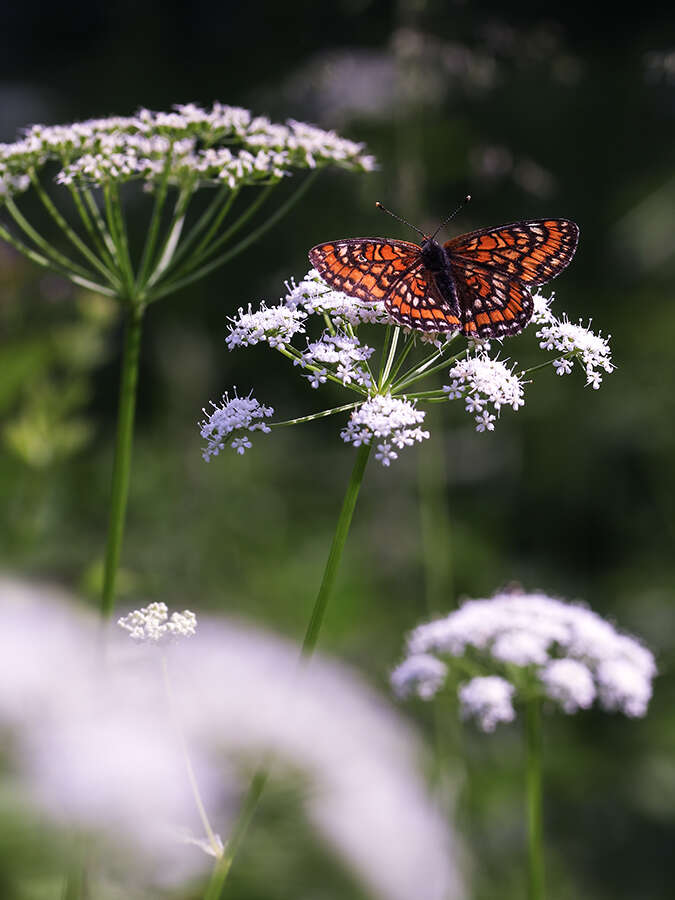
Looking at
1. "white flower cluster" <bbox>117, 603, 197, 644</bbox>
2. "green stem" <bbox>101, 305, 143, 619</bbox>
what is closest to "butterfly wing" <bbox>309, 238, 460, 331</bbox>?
"green stem" <bbox>101, 305, 143, 619</bbox>

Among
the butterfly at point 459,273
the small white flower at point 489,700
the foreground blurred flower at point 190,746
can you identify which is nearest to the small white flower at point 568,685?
the small white flower at point 489,700

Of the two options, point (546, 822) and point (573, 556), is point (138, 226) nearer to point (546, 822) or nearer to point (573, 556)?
point (573, 556)

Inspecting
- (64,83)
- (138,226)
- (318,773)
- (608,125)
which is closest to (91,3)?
(64,83)

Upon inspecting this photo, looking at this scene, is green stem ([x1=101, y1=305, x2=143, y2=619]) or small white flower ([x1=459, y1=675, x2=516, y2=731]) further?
small white flower ([x1=459, y1=675, x2=516, y2=731])

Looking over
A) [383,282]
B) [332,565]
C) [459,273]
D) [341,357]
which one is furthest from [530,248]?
[332,565]

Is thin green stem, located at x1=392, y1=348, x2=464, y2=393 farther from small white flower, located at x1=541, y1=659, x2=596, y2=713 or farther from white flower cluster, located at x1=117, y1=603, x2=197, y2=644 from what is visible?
small white flower, located at x1=541, y1=659, x2=596, y2=713

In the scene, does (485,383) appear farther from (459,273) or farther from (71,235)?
(71,235)
